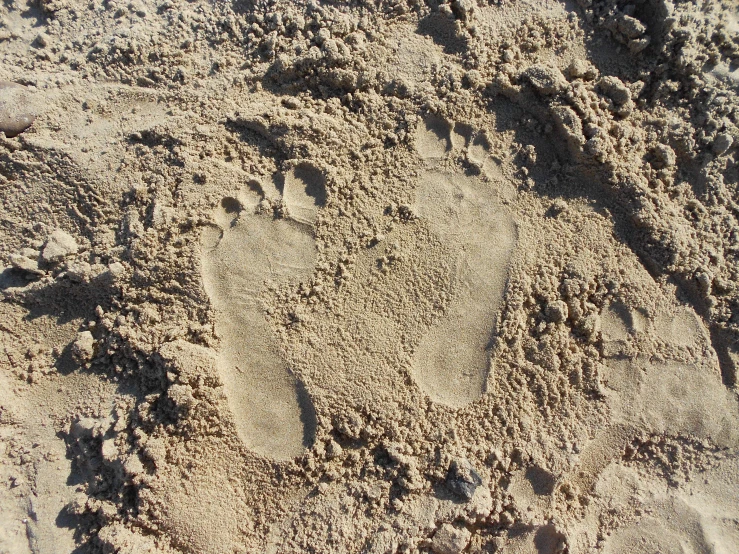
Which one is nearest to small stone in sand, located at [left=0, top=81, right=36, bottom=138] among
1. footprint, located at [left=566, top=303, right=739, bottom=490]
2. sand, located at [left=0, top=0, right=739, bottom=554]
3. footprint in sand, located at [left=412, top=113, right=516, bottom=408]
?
sand, located at [left=0, top=0, right=739, bottom=554]

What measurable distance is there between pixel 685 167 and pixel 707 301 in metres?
0.67

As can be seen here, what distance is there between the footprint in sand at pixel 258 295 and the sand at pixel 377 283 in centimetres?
1

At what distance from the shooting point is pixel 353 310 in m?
2.07

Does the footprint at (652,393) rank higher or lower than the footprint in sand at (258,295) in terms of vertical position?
higher

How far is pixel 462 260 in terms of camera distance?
2.10 m

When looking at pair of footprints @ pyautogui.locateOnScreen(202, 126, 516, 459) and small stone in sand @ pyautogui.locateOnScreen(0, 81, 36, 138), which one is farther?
small stone in sand @ pyautogui.locateOnScreen(0, 81, 36, 138)

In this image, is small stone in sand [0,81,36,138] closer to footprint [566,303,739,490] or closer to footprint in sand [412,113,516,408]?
footprint in sand [412,113,516,408]

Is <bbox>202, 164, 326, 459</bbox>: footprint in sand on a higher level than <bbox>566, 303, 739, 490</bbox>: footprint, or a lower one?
lower

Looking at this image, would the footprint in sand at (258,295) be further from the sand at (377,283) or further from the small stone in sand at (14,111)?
the small stone in sand at (14,111)

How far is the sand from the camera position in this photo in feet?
6.60

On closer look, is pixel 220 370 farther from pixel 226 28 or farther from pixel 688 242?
pixel 688 242

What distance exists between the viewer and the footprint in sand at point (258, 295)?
2.02m

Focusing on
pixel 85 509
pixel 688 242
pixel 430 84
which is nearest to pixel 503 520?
pixel 688 242

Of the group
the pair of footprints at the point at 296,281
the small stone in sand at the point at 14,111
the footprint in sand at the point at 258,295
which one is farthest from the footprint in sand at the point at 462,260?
the small stone in sand at the point at 14,111
